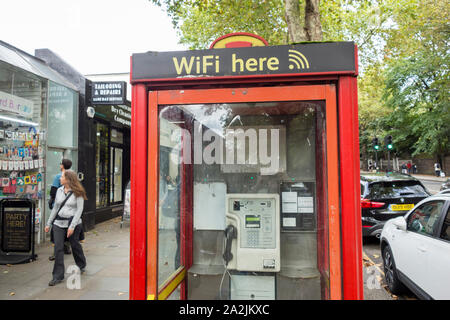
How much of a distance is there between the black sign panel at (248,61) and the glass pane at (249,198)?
606 millimetres

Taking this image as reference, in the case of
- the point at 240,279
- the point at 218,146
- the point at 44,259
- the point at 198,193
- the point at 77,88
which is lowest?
the point at 44,259

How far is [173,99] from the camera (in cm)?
200

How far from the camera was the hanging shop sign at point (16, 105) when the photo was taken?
5258 millimetres

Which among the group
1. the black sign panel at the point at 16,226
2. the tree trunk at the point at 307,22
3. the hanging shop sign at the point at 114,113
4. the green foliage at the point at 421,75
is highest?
the green foliage at the point at 421,75

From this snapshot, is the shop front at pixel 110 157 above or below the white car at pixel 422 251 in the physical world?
above

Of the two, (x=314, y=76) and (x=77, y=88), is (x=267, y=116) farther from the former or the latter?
(x=77, y=88)

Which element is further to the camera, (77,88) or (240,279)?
(77,88)

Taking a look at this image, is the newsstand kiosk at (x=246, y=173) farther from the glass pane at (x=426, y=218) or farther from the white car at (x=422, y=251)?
the glass pane at (x=426, y=218)

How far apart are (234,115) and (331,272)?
1.53 meters

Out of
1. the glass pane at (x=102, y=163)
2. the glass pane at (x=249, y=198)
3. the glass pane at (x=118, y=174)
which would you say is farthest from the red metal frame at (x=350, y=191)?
the glass pane at (x=118, y=174)

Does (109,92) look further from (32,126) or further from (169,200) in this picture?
(169,200)

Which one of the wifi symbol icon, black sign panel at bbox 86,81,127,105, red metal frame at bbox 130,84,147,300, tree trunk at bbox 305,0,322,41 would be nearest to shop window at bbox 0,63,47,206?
black sign panel at bbox 86,81,127,105

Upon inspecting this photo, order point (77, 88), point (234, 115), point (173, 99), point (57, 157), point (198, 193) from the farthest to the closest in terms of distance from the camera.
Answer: point (77, 88)
point (57, 157)
point (198, 193)
point (234, 115)
point (173, 99)

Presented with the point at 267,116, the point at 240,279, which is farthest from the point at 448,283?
the point at 267,116
